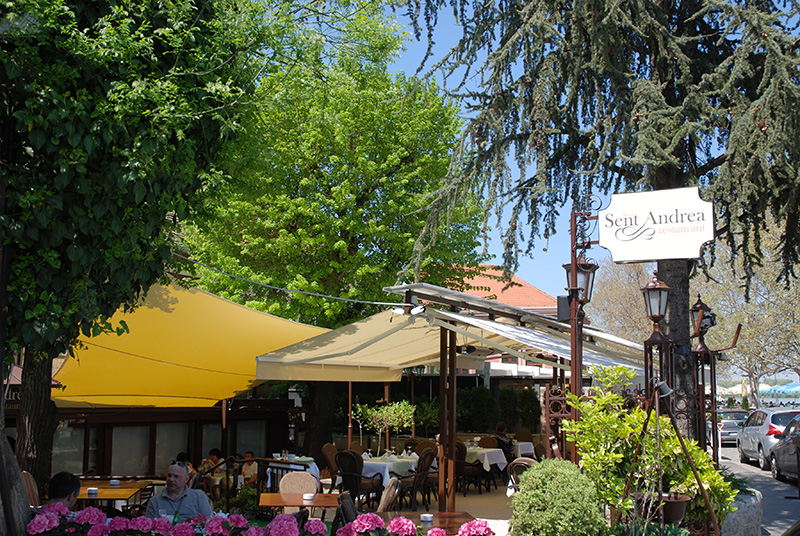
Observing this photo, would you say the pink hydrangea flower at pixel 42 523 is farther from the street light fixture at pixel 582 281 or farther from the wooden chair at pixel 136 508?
the street light fixture at pixel 582 281

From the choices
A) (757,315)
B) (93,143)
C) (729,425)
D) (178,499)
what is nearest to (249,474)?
(178,499)

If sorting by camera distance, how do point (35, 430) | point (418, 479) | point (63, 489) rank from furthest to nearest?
point (418, 479) < point (35, 430) < point (63, 489)

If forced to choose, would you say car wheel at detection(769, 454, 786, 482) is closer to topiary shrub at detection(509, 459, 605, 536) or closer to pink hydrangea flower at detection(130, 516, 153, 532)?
topiary shrub at detection(509, 459, 605, 536)

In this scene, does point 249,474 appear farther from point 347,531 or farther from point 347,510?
point 347,531

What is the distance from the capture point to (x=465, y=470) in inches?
539

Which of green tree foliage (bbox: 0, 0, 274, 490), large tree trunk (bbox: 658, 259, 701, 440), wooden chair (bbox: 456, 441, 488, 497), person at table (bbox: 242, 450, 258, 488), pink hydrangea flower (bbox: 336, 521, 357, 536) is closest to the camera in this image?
green tree foliage (bbox: 0, 0, 274, 490)

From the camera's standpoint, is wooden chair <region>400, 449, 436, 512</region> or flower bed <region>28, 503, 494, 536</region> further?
wooden chair <region>400, 449, 436, 512</region>

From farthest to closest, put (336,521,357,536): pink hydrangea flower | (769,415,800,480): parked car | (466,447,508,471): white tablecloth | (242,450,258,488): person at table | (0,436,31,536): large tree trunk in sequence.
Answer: (769,415,800,480): parked car
(466,447,508,471): white tablecloth
(242,450,258,488): person at table
(336,521,357,536): pink hydrangea flower
(0,436,31,536): large tree trunk

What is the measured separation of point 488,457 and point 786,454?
26.4ft

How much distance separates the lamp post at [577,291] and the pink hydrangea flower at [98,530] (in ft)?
15.6

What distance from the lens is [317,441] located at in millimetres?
17469

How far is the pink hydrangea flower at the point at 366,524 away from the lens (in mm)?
5344

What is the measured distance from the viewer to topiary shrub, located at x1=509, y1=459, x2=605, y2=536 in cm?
645

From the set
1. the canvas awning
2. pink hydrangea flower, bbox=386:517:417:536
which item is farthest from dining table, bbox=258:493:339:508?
pink hydrangea flower, bbox=386:517:417:536
